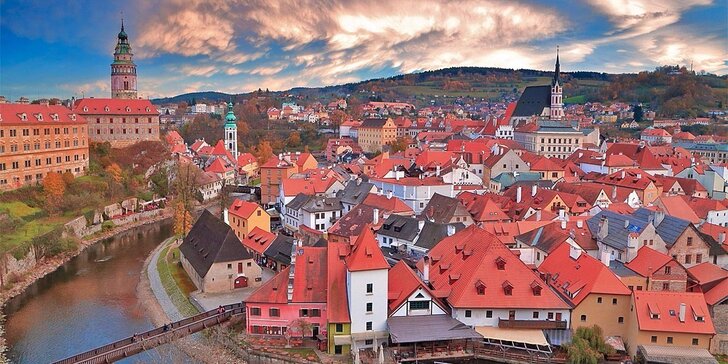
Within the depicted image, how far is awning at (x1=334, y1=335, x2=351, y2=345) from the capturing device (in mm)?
22469

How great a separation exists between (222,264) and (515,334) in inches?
592

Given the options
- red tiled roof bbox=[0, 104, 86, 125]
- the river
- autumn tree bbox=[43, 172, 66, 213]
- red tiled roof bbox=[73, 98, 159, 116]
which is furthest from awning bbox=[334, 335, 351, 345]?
red tiled roof bbox=[73, 98, 159, 116]

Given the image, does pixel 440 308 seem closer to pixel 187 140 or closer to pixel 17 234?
pixel 17 234

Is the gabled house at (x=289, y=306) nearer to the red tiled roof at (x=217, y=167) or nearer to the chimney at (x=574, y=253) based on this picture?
the chimney at (x=574, y=253)

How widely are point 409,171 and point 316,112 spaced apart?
9097 centimetres

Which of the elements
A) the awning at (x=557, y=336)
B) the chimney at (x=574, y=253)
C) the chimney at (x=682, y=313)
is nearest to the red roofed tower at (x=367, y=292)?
the awning at (x=557, y=336)

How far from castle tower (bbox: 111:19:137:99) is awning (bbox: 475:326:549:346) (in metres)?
65.7

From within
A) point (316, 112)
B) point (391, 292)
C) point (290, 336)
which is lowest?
point (290, 336)

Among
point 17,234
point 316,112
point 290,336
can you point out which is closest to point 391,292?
point 290,336

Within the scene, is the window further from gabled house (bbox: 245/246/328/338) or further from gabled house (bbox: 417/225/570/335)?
gabled house (bbox: 245/246/328/338)

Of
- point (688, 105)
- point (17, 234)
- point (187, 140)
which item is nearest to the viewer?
point (17, 234)

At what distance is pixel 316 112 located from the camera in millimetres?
144250

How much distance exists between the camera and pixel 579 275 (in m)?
24.4

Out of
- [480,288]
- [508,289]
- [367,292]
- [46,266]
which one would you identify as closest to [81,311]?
[46,266]
